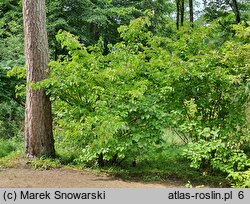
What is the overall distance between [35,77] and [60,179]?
2.04 m

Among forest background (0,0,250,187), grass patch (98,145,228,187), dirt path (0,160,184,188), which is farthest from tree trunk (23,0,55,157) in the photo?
grass patch (98,145,228,187)

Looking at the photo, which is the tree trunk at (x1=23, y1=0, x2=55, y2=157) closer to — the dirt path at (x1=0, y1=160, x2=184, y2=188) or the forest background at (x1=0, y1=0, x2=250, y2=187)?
the forest background at (x1=0, y1=0, x2=250, y2=187)

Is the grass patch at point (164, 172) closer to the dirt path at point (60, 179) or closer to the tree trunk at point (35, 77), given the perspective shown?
the dirt path at point (60, 179)

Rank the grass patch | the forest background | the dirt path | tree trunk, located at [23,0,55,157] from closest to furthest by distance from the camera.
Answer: the dirt path, the forest background, the grass patch, tree trunk, located at [23,0,55,157]

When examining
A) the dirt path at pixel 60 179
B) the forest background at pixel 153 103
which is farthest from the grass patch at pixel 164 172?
the dirt path at pixel 60 179

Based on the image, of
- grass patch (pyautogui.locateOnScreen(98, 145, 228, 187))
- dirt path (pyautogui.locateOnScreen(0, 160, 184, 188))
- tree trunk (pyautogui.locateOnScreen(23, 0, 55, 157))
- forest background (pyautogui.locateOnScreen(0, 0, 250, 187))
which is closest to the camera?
dirt path (pyautogui.locateOnScreen(0, 160, 184, 188))

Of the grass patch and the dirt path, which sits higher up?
the dirt path

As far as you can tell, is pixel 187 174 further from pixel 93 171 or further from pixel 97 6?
pixel 97 6

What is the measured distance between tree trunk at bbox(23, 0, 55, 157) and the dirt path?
53 cm

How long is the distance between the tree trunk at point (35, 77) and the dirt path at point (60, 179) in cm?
53

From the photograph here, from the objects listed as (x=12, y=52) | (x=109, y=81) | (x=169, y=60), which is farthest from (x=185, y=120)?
(x=12, y=52)

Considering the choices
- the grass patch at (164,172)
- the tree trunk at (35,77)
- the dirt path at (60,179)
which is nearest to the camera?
the dirt path at (60,179)

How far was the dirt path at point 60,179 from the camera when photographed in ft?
16.0

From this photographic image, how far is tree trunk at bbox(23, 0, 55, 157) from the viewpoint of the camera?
6160 mm
